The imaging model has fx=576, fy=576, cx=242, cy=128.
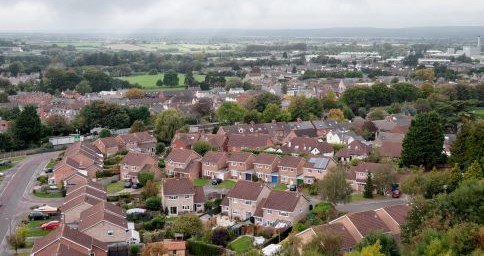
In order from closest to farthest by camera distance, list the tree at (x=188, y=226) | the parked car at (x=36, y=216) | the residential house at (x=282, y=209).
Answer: the tree at (x=188, y=226)
the residential house at (x=282, y=209)
the parked car at (x=36, y=216)

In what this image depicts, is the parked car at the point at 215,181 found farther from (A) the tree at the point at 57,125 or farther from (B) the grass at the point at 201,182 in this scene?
(A) the tree at the point at 57,125

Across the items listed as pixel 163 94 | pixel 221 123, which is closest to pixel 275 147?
pixel 221 123

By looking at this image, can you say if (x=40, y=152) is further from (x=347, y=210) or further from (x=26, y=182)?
(x=347, y=210)

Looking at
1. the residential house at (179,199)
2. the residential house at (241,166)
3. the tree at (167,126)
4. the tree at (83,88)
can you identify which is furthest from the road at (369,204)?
the tree at (83,88)

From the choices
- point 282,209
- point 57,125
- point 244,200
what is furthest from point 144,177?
point 57,125

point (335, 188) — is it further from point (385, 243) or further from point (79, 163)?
point (79, 163)

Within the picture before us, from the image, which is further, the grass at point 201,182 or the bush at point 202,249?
the grass at point 201,182

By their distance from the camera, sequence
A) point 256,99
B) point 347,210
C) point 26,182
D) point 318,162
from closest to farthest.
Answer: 1. point 347,210
2. point 318,162
3. point 26,182
4. point 256,99

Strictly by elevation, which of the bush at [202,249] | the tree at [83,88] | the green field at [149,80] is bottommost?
the green field at [149,80]
